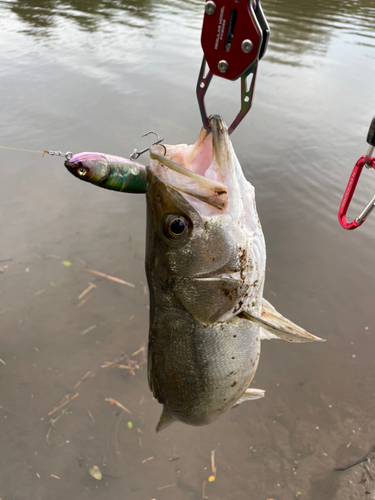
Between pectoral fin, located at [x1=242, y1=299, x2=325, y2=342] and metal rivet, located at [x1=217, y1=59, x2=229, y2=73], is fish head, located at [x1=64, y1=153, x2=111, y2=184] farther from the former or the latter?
pectoral fin, located at [x1=242, y1=299, x2=325, y2=342]

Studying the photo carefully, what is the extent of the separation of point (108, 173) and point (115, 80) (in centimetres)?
866

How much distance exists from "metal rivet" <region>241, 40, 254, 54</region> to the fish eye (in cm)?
72

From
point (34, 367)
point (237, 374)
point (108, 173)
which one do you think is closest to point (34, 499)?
point (34, 367)

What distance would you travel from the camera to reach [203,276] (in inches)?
65.0

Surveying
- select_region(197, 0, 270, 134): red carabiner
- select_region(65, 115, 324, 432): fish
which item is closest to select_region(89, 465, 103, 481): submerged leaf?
select_region(65, 115, 324, 432): fish

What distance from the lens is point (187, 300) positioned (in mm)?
1715

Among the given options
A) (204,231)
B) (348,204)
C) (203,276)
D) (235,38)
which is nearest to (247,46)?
(235,38)

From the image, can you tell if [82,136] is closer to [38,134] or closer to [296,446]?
[38,134]

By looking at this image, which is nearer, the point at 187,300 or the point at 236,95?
the point at 187,300

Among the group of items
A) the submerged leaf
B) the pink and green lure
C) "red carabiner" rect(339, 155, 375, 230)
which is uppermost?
the pink and green lure

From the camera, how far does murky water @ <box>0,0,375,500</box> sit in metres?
3.15

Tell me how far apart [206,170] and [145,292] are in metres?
3.14

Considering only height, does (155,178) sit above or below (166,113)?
above

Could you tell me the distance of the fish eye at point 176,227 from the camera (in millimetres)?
1562
